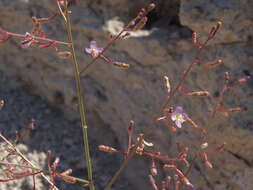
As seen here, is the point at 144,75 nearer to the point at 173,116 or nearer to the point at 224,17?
the point at 224,17

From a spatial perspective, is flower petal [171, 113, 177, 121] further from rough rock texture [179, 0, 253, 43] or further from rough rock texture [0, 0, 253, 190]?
rough rock texture [179, 0, 253, 43]

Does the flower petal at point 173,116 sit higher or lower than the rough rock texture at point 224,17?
lower

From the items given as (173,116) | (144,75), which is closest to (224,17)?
(144,75)

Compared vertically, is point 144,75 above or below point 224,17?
below

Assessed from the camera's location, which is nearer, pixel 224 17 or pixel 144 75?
pixel 224 17

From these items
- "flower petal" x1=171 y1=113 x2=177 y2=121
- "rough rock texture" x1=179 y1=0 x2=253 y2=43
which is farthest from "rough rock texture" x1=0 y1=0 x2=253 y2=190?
"flower petal" x1=171 y1=113 x2=177 y2=121

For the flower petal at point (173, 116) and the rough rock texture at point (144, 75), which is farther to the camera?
the rough rock texture at point (144, 75)

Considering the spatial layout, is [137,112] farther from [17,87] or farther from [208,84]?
[17,87]

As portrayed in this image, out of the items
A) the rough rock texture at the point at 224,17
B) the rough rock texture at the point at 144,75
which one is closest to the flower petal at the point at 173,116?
the rough rock texture at the point at 144,75

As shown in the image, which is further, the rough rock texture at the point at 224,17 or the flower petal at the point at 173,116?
the rough rock texture at the point at 224,17

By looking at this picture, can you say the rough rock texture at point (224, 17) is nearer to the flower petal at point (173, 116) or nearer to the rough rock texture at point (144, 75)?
the rough rock texture at point (144, 75)
